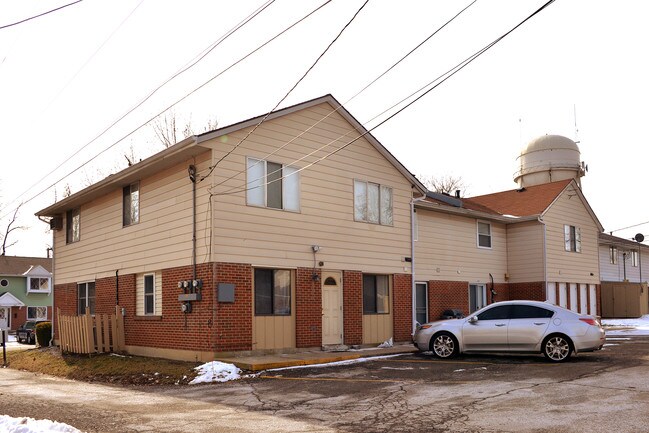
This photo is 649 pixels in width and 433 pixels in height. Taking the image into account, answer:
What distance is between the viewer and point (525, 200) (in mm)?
31453

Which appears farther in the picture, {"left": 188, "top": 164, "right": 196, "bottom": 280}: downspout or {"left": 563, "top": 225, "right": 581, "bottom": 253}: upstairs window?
{"left": 563, "top": 225, "right": 581, "bottom": 253}: upstairs window

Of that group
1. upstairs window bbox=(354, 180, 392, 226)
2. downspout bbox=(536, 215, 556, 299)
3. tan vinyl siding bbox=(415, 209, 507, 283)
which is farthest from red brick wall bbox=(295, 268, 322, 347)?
downspout bbox=(536, 215, 556, 299)

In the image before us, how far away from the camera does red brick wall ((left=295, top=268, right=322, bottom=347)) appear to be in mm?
18469

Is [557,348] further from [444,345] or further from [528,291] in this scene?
[528,291]

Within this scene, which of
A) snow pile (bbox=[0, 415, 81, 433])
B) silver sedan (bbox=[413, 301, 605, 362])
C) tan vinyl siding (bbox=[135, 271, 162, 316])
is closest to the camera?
snow pile (bbox=[0, 415, 81, 433])

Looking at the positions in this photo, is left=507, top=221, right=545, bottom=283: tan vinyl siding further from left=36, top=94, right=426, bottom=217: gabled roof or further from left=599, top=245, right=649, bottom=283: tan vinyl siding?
left=599, top=245, right=649, bottom=283: tan vinyl siding

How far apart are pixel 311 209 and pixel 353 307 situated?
3401mm

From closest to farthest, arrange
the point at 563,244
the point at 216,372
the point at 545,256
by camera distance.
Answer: the point at 216,372 < the point at 545,256 < the point at 563,244

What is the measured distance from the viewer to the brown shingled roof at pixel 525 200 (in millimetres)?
→ 30047

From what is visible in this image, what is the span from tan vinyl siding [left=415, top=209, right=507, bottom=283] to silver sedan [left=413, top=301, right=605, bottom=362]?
7175mm

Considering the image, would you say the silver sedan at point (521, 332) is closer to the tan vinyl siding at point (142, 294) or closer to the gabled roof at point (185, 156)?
the gabled roof at point (185, 156)

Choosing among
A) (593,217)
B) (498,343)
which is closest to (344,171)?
(498,343)

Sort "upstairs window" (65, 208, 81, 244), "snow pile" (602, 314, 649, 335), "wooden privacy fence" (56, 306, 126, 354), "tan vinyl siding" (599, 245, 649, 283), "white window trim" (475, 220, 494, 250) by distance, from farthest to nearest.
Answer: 1. "tan vinyl siding" (599, 245, 649, 283)
2. "snow pile" (602, 314, 649, 335)
3. "white window trim" (475, 220, 494, 250)
4. "upstairs window" (65, 208, 81, 244)
5. "wooden privacy fence" (56, 306, 126, 354)

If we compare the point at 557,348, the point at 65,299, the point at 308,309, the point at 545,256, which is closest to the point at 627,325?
the point at 545,256
